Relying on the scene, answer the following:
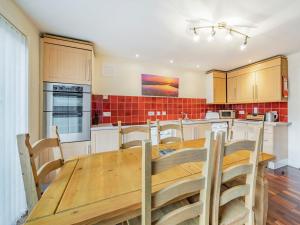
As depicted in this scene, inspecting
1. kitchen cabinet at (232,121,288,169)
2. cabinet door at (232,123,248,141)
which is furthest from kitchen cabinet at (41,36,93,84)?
cabinet door at (232,123,248,141)

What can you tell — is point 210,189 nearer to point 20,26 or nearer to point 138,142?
point 138,142

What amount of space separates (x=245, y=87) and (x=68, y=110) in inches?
151

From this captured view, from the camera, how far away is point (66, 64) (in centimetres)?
231

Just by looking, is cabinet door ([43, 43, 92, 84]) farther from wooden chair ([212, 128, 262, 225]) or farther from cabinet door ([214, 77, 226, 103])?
cabinet door ([214, 77, 226, 103])

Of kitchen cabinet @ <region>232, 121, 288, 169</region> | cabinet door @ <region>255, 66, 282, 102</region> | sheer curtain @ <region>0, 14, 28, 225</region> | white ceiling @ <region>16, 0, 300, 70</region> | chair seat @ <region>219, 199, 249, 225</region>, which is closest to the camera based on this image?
chair seat @ <region>219, 199, 249, 225</region>

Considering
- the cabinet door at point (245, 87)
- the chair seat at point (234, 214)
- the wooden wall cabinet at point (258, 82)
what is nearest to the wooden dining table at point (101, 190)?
the chair seat at point (234, 214)

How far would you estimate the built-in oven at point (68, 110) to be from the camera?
7.20ft

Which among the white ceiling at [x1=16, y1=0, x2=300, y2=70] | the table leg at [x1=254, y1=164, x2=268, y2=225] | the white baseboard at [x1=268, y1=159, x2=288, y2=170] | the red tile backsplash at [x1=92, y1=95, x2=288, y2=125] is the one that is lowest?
the white baseboard at [x1=268, y1=159, x2=288, y2=170]

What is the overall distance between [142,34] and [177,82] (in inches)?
75.3

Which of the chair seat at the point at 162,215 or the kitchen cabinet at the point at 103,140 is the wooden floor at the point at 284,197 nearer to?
the chair seat at the point at 162,215

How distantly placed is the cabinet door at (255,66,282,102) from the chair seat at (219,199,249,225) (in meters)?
2.90

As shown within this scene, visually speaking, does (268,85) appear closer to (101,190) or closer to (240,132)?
(240,132)

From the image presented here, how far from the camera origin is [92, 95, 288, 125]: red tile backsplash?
3100mm

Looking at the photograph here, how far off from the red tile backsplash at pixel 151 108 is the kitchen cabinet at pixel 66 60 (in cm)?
70
